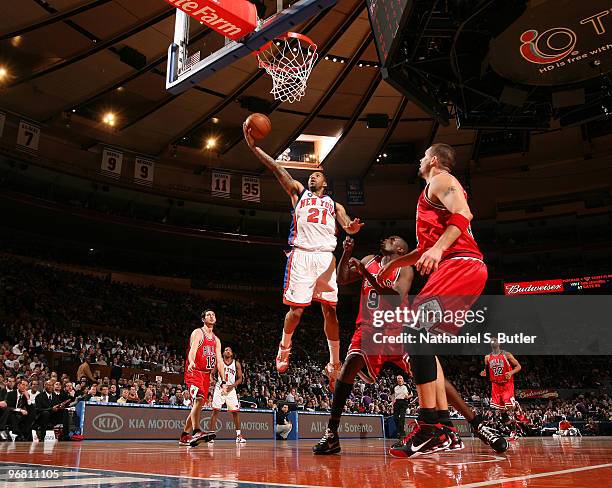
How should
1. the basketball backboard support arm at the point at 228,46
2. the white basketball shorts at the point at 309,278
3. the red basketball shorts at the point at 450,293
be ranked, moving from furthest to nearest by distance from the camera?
the basketball backboard support arm at the point at 228,46 < the white basketball shorts at the point at 309,278 < the red basketball shorts at the point at 450,293

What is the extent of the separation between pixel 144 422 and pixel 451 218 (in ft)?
30.6

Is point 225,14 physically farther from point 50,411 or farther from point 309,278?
point 50,411

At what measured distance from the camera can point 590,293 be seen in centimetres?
2697

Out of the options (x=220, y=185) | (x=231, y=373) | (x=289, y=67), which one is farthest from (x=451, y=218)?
(x=220, y=185)

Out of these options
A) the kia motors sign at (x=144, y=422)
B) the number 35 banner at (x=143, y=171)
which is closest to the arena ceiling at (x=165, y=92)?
the number 35 banner at (x=143, y=171)

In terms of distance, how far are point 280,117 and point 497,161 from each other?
10834mm

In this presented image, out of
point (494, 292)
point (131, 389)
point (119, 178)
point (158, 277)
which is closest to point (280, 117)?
point (119, 178)

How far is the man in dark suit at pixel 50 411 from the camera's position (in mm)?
11125

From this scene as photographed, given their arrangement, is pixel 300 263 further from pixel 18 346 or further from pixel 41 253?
pixel 41 253

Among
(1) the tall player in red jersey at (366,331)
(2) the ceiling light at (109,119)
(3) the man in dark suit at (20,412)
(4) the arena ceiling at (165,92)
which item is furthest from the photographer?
(2) the ceiling light at (109,119)

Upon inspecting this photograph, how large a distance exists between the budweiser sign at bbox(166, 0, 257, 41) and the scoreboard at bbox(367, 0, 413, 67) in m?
3.17

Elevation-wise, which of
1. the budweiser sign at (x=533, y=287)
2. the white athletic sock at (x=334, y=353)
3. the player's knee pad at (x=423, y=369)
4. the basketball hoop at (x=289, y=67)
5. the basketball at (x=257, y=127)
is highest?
the budweiser sign at (x=533, y=287)

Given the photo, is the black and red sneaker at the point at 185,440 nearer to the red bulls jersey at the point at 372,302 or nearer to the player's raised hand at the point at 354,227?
the red bulls jersey at the point at 372,302

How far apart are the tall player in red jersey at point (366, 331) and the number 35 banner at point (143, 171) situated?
66.5 feet
